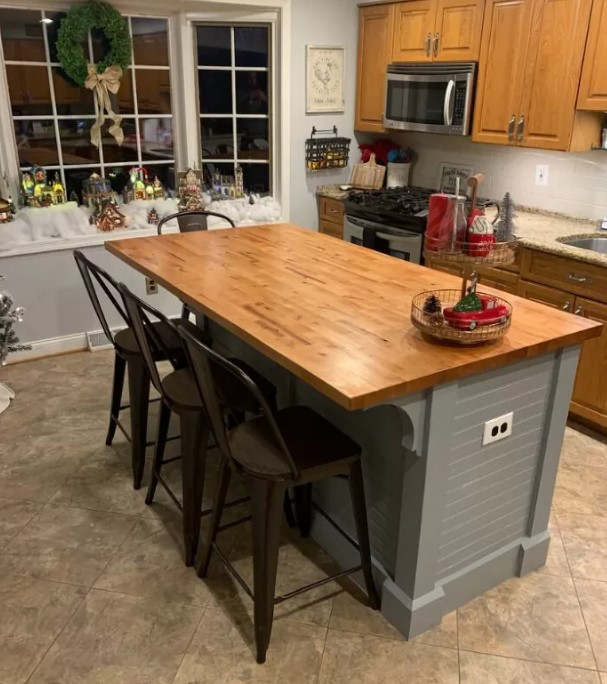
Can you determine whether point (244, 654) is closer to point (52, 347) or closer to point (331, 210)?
point (52, 347)

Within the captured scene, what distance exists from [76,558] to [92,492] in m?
0.43

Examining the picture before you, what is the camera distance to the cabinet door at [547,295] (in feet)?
10.5

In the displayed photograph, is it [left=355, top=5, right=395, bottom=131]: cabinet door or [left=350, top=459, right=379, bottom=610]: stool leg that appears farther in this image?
[left=355, top=5, right=395, bottom=131]: cabinet door

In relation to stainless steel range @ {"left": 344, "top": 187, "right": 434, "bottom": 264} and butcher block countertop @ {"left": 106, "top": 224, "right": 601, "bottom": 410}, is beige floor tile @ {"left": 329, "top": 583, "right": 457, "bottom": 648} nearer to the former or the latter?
butcher block countertop @ {"left": 106, "top": 224, "right": 601, "bottom": 410}

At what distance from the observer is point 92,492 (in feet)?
9.16

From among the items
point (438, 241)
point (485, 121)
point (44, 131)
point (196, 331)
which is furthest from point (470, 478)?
point (44, 131)

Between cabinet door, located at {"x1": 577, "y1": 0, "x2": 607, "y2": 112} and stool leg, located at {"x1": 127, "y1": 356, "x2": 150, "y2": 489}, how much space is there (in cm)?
260

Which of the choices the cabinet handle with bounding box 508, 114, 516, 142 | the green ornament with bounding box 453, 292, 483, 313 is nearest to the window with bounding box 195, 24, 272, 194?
the cabinet handle with bounding box 508, 114, 516, 142

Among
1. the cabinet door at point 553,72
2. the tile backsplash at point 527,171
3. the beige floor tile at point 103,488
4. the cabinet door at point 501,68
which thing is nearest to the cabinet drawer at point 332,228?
the tile backsplash at point 527,171

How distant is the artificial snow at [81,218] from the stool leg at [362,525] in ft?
9.48

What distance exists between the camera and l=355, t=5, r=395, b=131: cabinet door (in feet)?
14.8

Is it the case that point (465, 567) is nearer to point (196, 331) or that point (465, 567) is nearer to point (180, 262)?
point (196, 331)

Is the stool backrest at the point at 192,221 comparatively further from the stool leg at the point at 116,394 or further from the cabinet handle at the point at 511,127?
the cabinet handle at the point at 511,127

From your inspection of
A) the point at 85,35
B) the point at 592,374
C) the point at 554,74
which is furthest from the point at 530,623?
the point at 85,35
